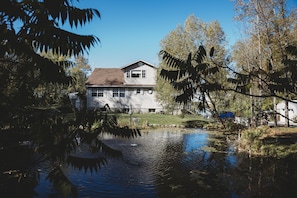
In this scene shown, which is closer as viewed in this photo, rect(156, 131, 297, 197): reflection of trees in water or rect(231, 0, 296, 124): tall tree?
rect(156, 131, 297, 197): reflection of trees in water

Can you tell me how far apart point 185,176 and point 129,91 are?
30838 millimetres

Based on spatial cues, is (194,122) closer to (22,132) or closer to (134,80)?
(134,80)

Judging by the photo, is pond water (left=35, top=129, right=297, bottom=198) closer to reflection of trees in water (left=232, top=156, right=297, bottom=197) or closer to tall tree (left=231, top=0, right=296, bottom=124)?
reflection of trees in water (left=232, top=156, right=297, bottom=197)

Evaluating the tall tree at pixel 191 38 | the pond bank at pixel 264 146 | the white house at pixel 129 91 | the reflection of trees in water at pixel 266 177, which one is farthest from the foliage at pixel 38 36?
the white house at pixel 129 91

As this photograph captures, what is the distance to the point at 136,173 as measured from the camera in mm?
10180

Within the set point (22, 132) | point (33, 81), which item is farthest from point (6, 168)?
point (33, 81)

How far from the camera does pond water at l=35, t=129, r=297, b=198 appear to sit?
815 cm

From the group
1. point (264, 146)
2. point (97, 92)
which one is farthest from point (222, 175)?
point (97, 92)

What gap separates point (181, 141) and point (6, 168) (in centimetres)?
1487

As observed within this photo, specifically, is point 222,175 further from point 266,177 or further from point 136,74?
point 136,74

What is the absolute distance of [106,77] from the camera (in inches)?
1619

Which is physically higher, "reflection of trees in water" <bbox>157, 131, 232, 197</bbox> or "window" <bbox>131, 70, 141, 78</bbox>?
"window" <bbox>131, 70, 141, 78</bbox>

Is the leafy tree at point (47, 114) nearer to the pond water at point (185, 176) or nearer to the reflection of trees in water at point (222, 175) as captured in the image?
the pond water at point (185, 176)

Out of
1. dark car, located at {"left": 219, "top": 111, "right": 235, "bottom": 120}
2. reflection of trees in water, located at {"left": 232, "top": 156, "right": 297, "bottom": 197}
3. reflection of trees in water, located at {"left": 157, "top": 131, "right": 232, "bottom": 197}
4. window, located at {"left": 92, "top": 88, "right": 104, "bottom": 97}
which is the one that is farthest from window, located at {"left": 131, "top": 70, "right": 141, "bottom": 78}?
reflection of trees in water, located at {"left": 232, "top": 156, "right": 297, "bottom": 197}
